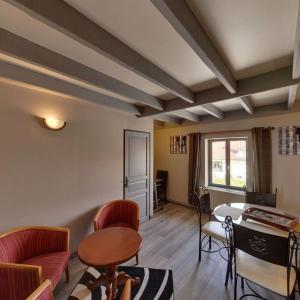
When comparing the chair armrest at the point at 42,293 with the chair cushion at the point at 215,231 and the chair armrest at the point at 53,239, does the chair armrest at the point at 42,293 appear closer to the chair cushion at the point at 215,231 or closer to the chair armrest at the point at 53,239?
the chair armrest at the point at 53,239

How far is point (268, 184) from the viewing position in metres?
3.41

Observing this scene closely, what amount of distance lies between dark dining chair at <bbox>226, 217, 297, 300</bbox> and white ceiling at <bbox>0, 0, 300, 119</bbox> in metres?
1.64

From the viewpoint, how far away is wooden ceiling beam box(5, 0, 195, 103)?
1.01 m

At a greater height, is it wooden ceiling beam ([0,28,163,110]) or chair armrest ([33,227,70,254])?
wooden ceiling beam ([0,28,163,110])

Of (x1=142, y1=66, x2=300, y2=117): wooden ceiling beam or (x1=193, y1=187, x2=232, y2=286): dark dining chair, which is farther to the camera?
(x1=193, y1=187, x2=232, y2=286): dark dining chair

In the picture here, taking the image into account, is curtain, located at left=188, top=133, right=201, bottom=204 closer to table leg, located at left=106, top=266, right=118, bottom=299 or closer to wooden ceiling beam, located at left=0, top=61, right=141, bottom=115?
wooden ceiling beam, located at left=0, top=61, right=141, bottom=115

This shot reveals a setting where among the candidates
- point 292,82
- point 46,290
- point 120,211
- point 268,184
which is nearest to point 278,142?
point 268,184

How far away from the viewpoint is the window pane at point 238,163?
3939mm

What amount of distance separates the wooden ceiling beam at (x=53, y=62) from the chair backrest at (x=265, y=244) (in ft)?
6.85

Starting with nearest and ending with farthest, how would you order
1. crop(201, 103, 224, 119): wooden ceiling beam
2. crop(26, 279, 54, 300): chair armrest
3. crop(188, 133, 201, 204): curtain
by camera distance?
1. crop(26, 279, 54, 300): chair armrest
2. crop(201, 103, 224, 119): wooden ceiling beam
3. crop(188, 133, 201, 204): curtain

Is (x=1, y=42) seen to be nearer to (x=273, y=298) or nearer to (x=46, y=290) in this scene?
(x=46, y=290)

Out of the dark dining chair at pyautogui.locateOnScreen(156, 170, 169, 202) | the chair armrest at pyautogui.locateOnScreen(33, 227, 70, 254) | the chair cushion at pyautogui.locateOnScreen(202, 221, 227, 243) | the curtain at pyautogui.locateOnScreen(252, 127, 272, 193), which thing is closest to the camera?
the chair armrest at pyautogui.locateOnScreen(33, 227, 70, 254)

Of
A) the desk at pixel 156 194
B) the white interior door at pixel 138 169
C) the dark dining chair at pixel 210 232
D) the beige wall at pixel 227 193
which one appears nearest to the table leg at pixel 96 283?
the dark dining chair at pixel 210 232

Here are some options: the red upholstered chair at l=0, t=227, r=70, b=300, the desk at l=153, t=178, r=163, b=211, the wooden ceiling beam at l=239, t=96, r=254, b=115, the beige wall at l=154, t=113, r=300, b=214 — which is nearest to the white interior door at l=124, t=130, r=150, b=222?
the desk at l=153, t=178, r=163, b=211
